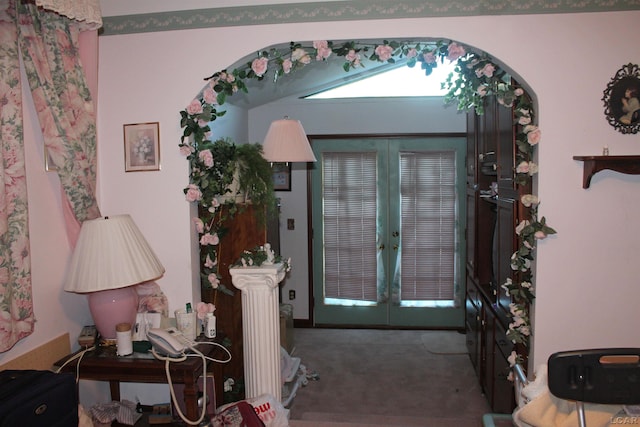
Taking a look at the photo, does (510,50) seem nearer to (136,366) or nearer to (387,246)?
(136,366)

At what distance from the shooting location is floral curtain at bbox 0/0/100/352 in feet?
6.61

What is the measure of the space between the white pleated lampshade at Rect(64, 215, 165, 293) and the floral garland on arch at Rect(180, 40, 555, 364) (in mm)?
496

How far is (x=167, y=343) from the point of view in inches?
91.5

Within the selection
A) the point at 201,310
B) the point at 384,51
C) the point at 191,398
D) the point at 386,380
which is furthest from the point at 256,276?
the point at 386,380

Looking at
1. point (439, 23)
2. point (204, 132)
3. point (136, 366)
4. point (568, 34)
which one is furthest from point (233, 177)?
point (568, 34)

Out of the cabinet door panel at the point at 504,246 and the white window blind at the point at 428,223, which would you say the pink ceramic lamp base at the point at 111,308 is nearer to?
the cabinet door panel at the point at 504,246

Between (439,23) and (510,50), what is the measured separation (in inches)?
15.3

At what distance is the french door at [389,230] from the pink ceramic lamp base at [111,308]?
10.4 feet

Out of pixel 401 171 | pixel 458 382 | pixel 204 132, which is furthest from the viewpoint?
pixel 401 171

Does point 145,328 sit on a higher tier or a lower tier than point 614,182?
lower

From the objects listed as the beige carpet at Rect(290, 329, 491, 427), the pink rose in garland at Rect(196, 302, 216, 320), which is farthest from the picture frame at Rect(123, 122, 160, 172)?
the beige carpet at Rect(290, 329, 491, 427)

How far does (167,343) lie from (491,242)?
8.59 feet

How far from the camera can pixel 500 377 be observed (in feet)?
10.1

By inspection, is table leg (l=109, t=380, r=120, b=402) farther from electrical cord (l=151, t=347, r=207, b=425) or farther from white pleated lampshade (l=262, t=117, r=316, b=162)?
white pleated lampshade (l=262, t=117, r=316, b=162)
